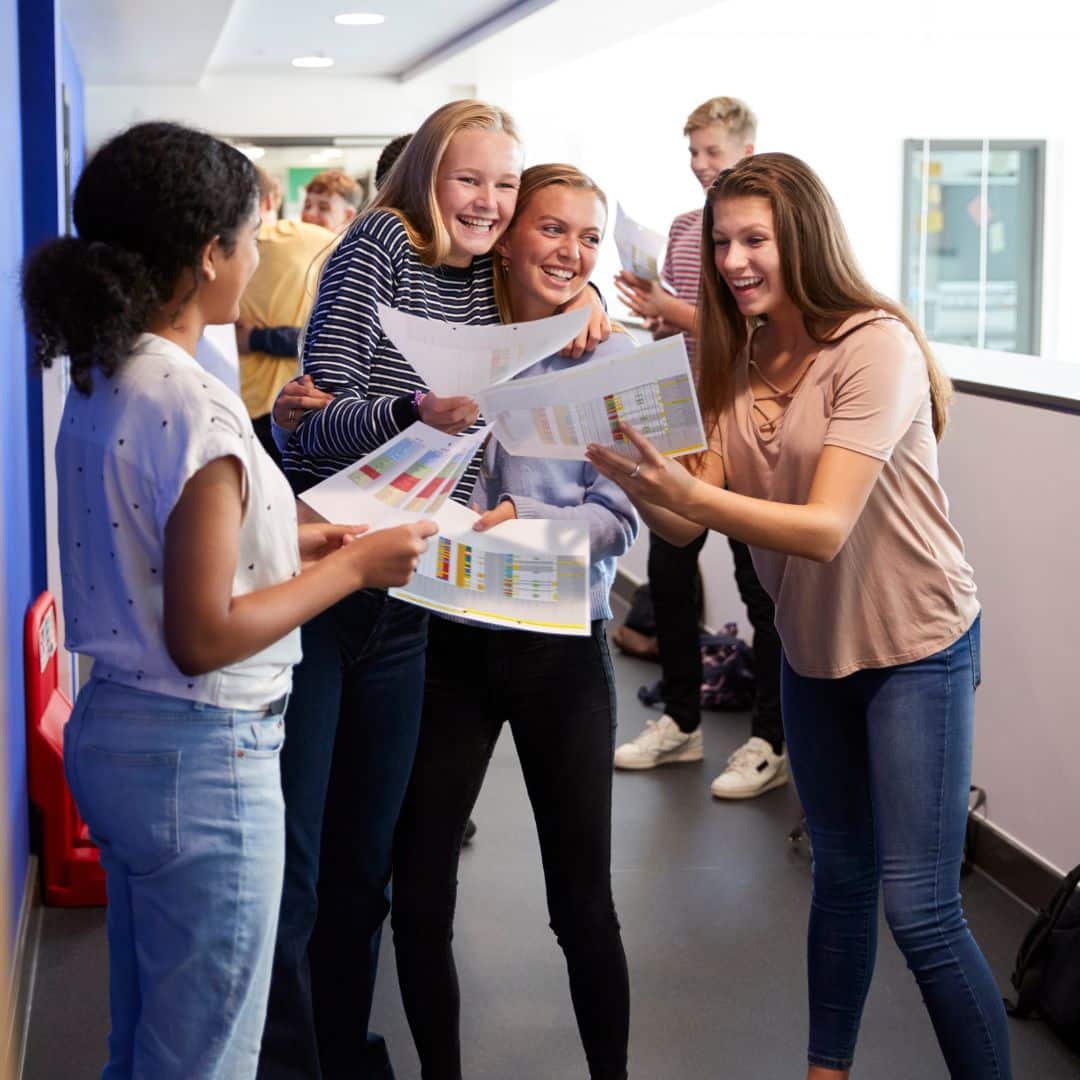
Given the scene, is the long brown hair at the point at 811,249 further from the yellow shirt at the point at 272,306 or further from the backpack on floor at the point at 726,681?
the yellow shirt at the point at 272,306

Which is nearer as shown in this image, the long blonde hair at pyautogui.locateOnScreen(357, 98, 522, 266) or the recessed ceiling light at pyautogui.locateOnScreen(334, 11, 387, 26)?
the long blonde hair at pyautogui.locateOnScreen(357, 98, 522, 266)

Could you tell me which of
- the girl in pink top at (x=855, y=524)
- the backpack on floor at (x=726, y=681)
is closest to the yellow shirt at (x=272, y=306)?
the backpack on floor at (x=726, y=681)

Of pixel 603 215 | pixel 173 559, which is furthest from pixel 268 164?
pixel 173 559

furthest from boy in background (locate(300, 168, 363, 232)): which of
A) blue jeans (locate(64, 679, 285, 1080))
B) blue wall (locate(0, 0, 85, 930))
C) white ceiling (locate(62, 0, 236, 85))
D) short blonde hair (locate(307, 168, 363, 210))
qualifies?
blue jeans (locate(64, 679, 285, 1080))

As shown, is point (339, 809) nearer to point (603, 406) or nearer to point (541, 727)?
point (541, 727)

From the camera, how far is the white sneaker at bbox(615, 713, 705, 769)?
4141 mm

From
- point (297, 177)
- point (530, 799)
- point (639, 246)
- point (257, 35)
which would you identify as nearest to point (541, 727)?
point (530, 799)

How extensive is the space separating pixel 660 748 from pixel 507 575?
239 cm

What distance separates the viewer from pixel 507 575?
187 cm

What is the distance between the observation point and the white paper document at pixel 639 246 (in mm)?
3543

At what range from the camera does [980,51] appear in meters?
10.0

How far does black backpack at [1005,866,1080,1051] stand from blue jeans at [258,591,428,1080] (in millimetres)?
1237

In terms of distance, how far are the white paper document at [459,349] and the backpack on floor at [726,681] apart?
10.0 feet

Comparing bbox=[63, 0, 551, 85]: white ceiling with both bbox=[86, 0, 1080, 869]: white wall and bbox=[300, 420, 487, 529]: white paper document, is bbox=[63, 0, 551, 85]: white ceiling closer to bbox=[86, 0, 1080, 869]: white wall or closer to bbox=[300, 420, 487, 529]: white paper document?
bbox=[86, 0, 1080, 869]: white wall
